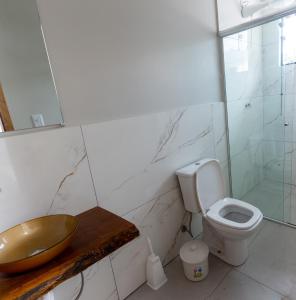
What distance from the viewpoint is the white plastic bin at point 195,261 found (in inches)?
62.9

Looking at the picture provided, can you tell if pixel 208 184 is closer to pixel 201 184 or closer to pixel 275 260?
pixel 201 184

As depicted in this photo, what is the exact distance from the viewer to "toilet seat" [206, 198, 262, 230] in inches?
61.0

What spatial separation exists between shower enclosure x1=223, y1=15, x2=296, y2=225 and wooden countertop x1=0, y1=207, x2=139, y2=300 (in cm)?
174

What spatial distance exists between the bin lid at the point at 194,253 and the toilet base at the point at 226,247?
0.60 feet

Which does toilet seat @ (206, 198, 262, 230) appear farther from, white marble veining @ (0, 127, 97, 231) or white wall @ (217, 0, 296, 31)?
white wall @ (217, 0, 296, 31)

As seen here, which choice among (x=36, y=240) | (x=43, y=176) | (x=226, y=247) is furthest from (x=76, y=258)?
(x=226, y=247)

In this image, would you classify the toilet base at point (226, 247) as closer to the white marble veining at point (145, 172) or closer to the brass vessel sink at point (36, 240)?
the white marble veining at point (145, 172)

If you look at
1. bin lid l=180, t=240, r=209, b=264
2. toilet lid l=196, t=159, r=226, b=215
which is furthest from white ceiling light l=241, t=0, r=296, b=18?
bin lid l=180, t=240, r=209, b=264

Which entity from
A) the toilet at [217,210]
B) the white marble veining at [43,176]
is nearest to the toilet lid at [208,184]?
the toilet at [217,210]

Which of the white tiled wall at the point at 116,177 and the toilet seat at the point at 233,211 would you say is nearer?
the white tiled wall at the point at 116,177

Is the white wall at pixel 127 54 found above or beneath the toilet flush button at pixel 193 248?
above

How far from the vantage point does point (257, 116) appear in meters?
2.46

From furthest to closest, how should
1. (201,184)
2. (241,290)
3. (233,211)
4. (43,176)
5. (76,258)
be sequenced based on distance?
1. (233,211)
2. (201,184)
3. (241,290)
4. (43,176)
5. (76,258)

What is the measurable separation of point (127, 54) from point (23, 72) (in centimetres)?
63
